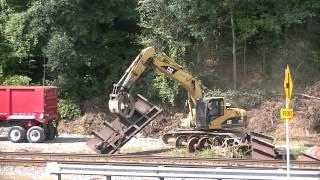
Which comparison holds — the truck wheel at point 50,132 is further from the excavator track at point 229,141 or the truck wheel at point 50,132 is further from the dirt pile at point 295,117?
the dirt pile at point 295,117

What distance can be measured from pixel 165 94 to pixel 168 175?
56.6 ft

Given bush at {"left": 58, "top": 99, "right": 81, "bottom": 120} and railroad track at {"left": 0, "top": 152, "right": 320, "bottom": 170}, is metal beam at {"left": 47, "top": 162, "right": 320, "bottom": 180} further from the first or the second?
bush at {"left": 58, "top": 99, "right": 81, "bottom": 120}

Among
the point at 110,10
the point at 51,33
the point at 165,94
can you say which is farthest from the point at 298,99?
the point at 51,33

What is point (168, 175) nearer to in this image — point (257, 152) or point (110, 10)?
point (257, 152)

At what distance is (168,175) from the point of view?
13.8 m

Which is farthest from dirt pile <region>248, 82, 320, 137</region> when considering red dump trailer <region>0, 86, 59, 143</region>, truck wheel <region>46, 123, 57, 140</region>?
red dump trailer <region>0, 86, 59, 143</region>

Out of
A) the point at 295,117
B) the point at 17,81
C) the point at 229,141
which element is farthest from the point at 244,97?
the point at 17,81

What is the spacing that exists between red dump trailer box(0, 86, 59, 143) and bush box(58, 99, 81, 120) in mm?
5050

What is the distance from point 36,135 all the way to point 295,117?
12.1m

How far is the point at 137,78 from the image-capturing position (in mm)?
22297

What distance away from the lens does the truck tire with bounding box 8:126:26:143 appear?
26016mm

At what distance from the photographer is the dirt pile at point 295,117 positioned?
27250 mm

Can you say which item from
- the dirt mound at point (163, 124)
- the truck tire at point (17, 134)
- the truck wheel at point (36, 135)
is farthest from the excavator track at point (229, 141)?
the truck tire at point (17, 134)

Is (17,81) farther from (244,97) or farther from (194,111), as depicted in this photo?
(194,111)
